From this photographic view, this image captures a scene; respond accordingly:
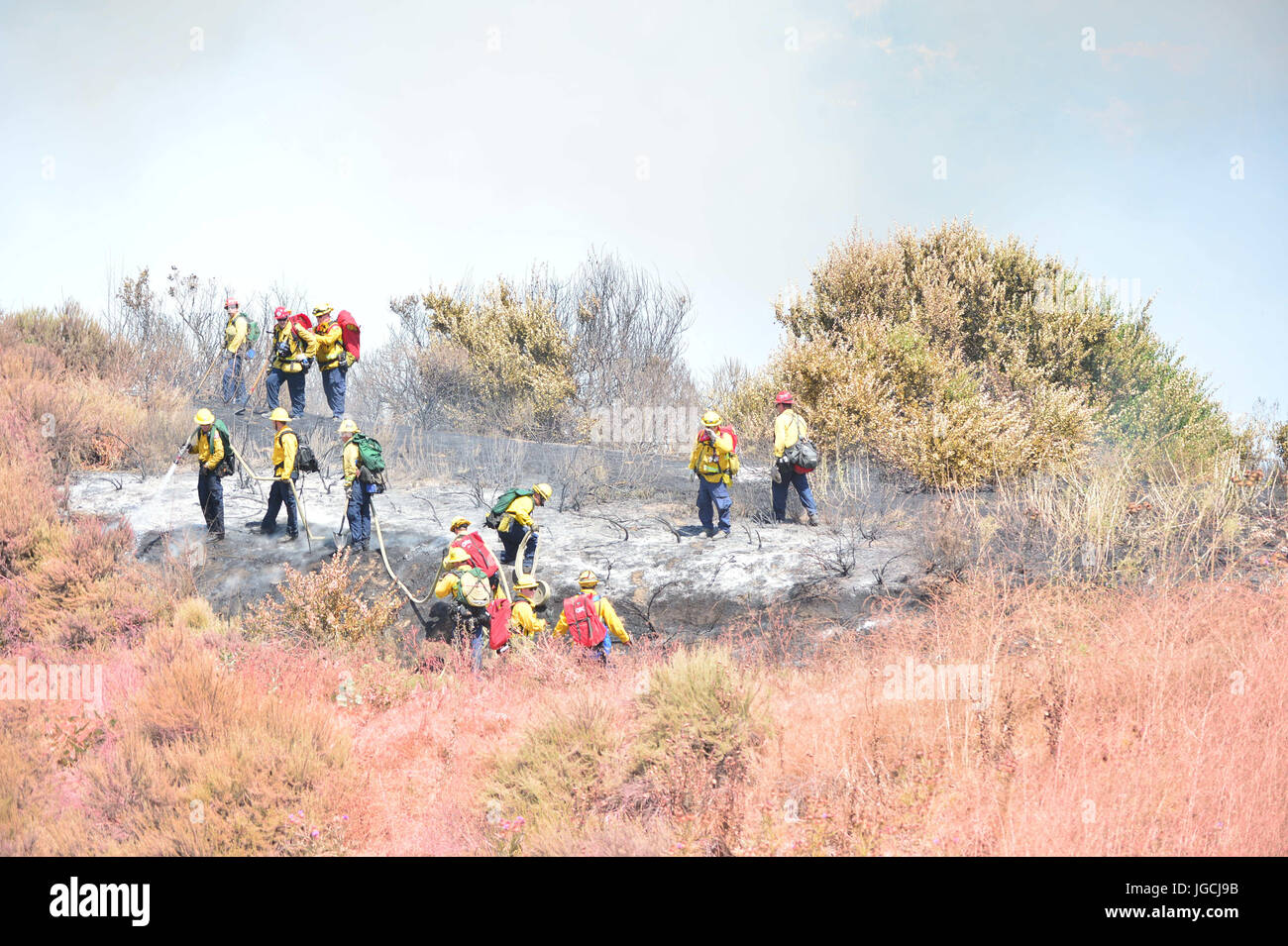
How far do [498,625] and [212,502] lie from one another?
187 inches

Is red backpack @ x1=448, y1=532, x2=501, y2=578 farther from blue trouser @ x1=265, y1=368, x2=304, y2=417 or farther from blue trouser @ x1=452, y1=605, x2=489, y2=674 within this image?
blue trouser @ x1=265, y1=368, x2=304, y2=417

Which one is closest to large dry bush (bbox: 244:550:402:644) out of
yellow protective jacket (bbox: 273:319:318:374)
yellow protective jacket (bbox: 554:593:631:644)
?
yellow protective jacket (bbox: 554:593:631:644)

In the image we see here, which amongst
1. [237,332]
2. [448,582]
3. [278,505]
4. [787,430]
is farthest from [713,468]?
[237,332]

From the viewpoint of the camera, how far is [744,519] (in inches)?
484

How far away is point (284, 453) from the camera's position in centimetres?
1049

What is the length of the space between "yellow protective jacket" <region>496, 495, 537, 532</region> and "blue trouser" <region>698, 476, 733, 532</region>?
258 cm

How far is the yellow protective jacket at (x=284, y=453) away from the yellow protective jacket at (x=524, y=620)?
3.70m

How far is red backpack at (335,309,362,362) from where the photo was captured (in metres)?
13.5

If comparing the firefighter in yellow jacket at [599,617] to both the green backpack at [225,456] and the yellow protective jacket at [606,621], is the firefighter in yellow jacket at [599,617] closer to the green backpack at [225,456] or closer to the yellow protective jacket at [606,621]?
the yellow protective jacket at [606,621]

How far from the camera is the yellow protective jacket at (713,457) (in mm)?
10625

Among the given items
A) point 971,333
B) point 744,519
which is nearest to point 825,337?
point 971,333

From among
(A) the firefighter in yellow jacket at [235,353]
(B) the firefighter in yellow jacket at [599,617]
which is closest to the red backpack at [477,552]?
(B) the firefighter in yellow jacket at [599,617]

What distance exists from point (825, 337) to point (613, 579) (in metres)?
8.61
